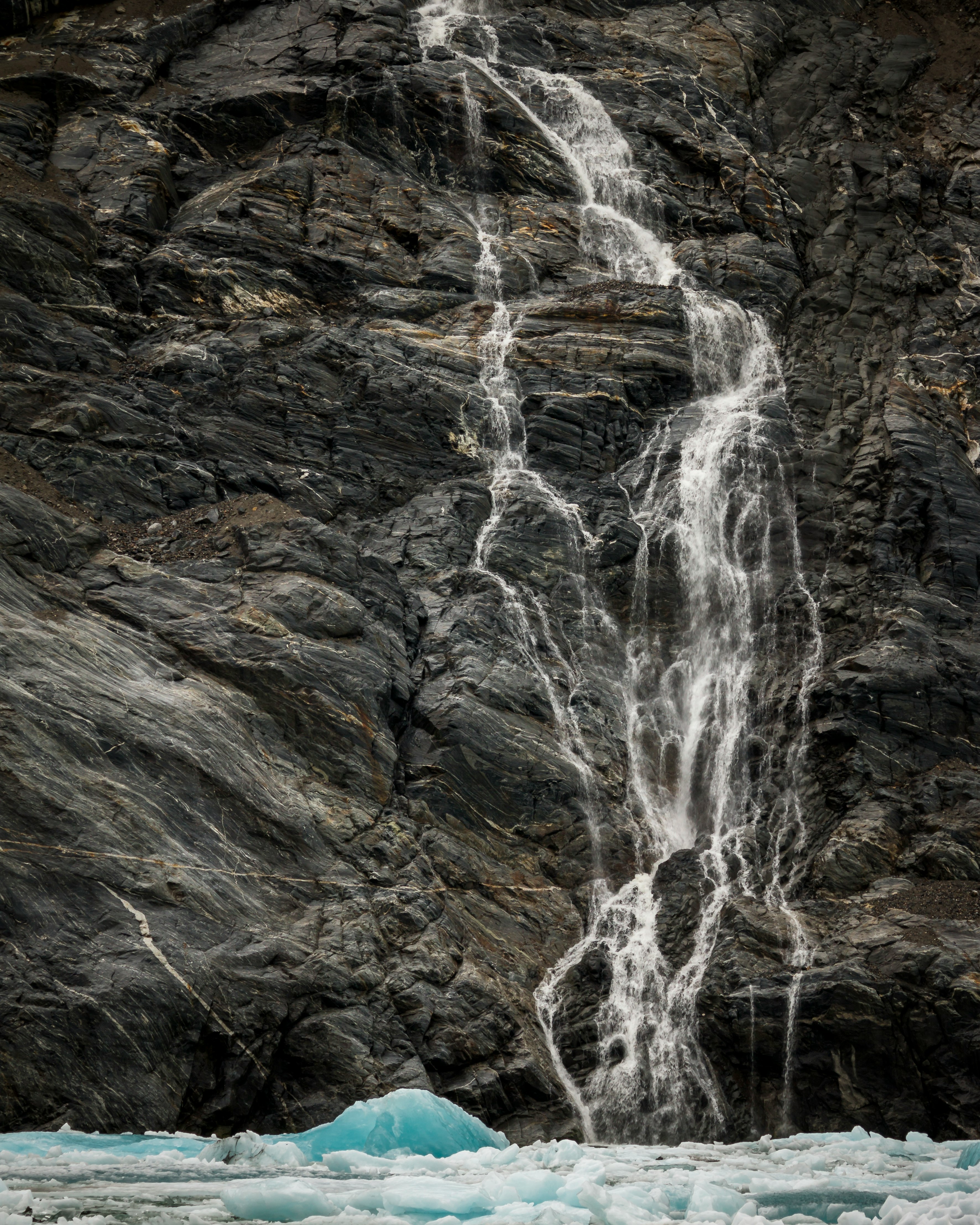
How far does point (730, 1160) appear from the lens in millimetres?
16203

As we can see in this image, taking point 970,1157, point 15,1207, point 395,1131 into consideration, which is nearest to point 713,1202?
point 970,1157

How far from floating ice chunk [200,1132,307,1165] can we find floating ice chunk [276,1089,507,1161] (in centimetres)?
68

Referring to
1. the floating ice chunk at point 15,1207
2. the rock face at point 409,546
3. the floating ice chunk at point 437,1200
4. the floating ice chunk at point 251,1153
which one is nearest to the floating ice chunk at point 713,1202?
Result: the floating ice chunk at point 437,1200

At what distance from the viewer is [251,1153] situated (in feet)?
48.4

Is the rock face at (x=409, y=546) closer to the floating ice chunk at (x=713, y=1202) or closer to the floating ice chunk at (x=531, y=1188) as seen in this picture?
the floating ice chunk at (x=531, y=1188)

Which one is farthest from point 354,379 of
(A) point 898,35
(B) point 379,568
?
(A) point 898,35

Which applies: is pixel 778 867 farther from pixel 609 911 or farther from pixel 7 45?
pixel 7 45

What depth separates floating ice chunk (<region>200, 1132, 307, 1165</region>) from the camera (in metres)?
14.6

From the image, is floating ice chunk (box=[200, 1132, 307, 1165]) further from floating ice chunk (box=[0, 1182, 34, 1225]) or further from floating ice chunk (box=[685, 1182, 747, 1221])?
floating ice chunk (box=[685, 1182, 747, 1221])

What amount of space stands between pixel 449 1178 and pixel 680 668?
17023mm

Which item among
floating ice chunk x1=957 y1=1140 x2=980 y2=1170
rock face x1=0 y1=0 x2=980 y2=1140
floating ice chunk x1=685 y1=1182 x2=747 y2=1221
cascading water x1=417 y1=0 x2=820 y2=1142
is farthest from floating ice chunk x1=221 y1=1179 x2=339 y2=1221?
cascading water x1=417 y1=0 x2=820 y2=1142

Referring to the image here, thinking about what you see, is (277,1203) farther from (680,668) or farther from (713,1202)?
(680,668)

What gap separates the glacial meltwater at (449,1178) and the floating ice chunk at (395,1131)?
19 mm

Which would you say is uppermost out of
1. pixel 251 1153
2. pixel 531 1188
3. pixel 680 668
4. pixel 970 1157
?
pixel 680 668
